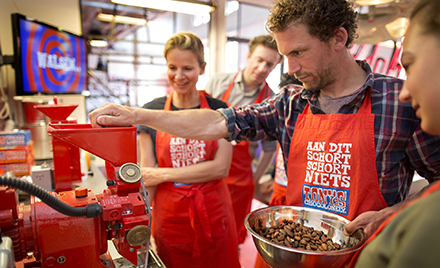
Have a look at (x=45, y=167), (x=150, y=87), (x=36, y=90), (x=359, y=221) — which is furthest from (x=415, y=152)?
(x=150, y=87)

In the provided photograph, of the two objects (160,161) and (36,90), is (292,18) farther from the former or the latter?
(36,90)

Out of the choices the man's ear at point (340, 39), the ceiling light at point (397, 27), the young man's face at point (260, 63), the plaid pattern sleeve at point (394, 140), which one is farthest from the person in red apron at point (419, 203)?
the ceiling light at point (397, 27)

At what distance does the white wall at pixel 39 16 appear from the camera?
2.94 m

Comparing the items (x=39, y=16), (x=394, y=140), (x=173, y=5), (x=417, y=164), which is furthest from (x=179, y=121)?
(x=39, y=16)

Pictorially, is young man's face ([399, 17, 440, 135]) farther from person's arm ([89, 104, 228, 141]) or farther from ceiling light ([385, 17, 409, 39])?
ceiling light ([385, 17, 409, 39])

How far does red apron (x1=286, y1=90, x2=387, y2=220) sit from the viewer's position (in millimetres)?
1069

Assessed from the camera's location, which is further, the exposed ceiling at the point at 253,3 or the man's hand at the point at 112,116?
the exposed ceiling at the point at 253,3

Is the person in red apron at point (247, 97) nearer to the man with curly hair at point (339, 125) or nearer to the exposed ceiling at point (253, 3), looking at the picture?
the exposed ceiling at point (253, 3)

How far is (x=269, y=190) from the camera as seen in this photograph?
2.60 meters

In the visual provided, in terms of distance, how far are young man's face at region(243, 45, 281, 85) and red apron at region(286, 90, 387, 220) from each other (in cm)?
134

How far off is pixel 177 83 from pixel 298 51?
31.7 inches

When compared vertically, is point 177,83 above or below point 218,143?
above

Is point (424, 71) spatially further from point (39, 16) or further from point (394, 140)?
point (39, 16)

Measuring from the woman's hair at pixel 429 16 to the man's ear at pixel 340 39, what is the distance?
0.60 meters
